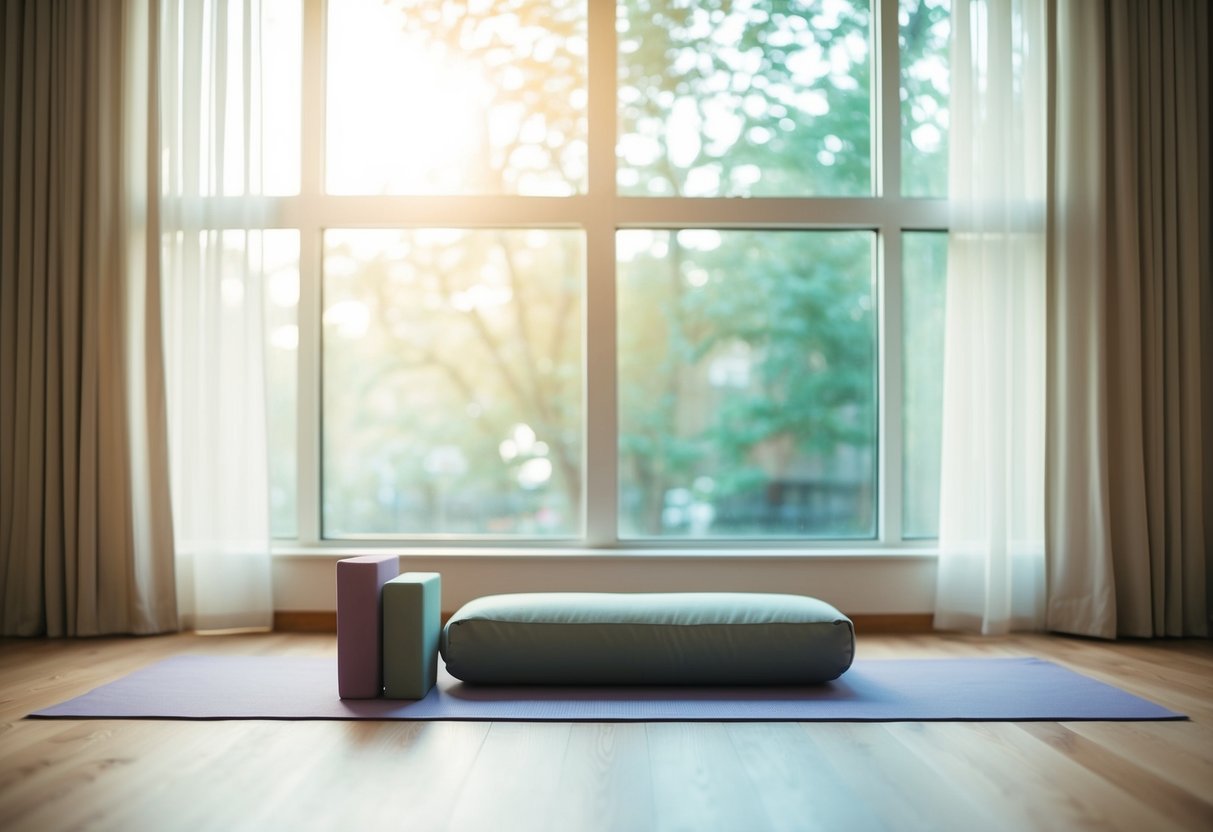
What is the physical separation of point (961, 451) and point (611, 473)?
143cm

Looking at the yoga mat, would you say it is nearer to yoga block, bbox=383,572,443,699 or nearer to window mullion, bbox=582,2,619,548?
yoga block, bbox=383,572,443,699

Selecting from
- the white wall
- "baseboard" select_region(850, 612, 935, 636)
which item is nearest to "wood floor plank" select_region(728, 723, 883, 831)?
the white wall

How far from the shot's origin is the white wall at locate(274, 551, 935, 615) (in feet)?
12.6

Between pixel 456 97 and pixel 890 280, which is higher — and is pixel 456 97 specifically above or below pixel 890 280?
above

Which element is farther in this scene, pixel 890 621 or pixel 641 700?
pixel 890 621

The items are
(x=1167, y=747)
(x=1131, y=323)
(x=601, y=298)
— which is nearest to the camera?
(x=1167, y=747)

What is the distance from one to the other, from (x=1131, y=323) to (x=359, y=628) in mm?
3140

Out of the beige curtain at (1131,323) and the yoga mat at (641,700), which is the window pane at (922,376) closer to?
the beige curtain at (1131,323)

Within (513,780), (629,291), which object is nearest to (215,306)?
(629,291)

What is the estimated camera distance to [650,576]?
3861mm

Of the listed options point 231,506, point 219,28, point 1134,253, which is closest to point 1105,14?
point 1134,253

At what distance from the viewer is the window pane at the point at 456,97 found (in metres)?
4.05

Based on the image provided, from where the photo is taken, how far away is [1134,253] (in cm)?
372

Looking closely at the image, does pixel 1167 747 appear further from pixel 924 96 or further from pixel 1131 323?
pixel 924 96
